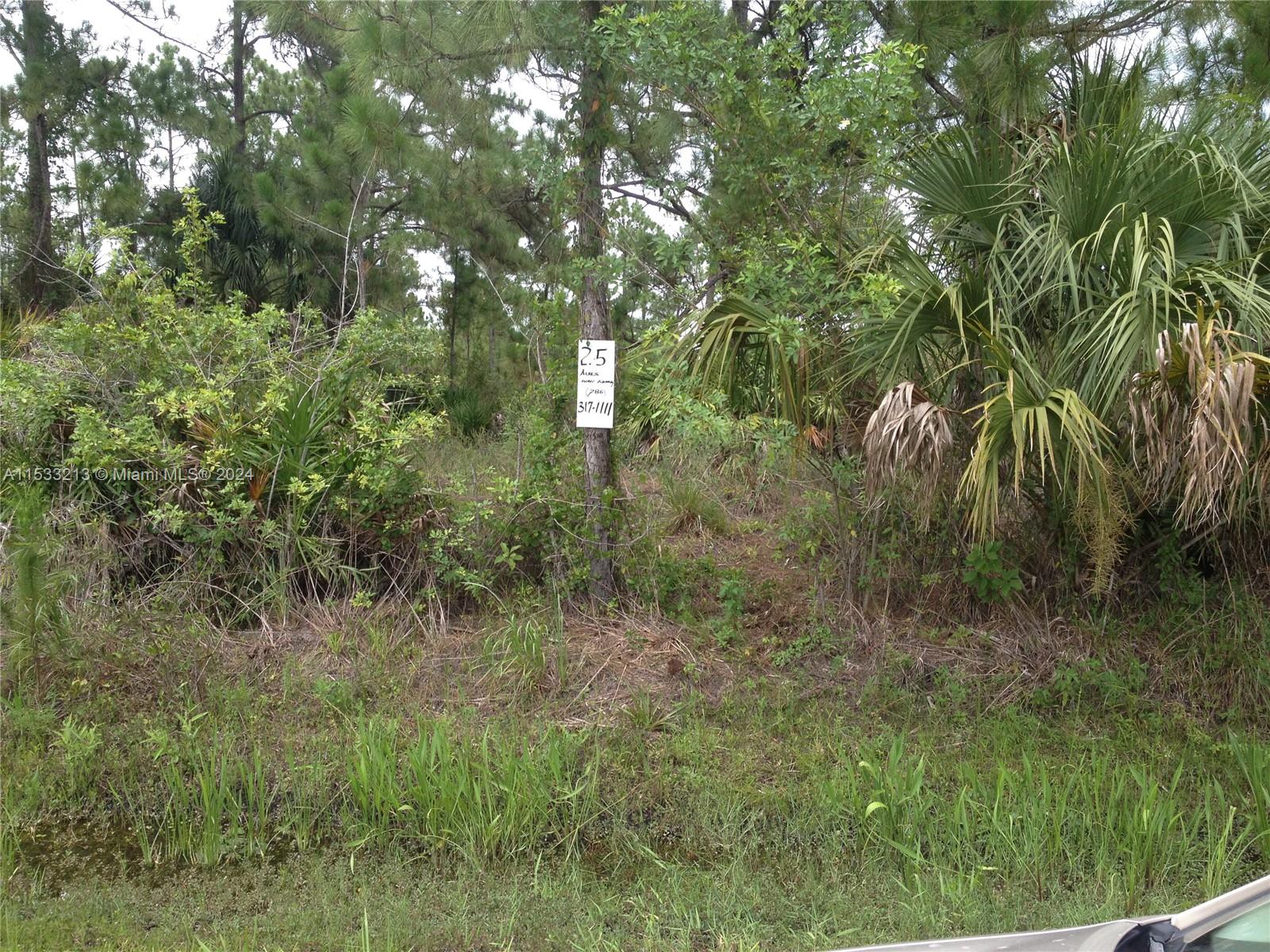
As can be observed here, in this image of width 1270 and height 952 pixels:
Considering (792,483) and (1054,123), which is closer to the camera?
(1054,123)

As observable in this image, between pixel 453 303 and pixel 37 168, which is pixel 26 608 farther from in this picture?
pixel 453 303

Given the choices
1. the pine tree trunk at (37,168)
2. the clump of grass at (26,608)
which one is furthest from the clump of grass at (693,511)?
the pine tree trunk at (37,168)

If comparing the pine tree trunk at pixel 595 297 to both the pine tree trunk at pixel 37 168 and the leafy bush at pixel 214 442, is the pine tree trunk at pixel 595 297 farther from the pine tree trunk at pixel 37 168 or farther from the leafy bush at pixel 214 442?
the pine tree trunk at pixel 37 168

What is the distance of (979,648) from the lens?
241 inches

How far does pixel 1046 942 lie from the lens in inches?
94.3

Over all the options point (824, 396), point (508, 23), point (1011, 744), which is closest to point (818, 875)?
point (1011, 744)

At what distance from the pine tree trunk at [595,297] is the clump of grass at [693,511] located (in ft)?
5.23

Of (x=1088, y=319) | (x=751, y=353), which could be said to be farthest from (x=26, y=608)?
(x=1088, y=319)

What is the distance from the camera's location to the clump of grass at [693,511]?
27.8ft

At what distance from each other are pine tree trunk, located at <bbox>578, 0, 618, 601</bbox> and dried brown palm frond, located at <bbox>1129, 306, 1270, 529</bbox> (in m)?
3.28

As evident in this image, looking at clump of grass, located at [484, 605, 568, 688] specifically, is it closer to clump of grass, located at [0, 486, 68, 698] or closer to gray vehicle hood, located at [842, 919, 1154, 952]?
clump of grass, located at [0, 486, 68, 698]

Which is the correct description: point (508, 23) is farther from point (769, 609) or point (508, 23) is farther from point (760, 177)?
point (769, 609)

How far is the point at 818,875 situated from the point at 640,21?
14.8 feet

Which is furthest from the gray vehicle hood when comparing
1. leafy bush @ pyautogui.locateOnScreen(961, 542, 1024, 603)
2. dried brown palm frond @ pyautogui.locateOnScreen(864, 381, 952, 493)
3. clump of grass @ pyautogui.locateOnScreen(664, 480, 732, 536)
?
clump of grass @ pyautogui.locateOnScreen(664, 480, 732, 536)
